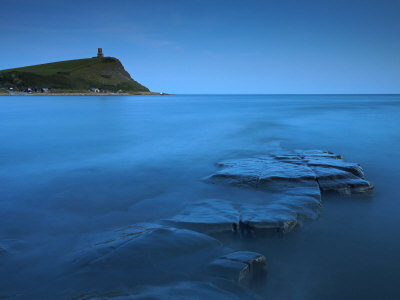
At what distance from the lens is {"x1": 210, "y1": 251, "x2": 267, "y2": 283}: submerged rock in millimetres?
4215

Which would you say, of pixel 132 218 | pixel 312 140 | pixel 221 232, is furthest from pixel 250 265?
pixel 312 140

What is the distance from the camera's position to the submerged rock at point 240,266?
4215 millimetres

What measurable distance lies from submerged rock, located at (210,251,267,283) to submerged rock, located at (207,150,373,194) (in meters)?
3.57

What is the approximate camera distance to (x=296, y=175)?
8.62 metres

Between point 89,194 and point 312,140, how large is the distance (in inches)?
610

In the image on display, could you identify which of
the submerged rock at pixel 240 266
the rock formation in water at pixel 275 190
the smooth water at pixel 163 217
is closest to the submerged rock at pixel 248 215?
the rock formation in water at pixel 275 190

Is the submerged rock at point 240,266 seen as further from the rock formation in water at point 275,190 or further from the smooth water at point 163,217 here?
the rock formation in water at point 275,190

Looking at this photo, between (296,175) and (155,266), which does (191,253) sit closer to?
(155,266)

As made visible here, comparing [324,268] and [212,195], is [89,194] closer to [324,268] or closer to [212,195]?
[212,195]

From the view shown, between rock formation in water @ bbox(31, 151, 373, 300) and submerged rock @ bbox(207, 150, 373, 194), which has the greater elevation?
submerged rock @ bbox(207, 150, 373, 194)

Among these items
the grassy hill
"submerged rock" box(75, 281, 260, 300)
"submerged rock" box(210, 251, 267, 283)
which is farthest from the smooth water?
the grassy hill

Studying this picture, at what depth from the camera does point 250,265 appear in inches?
174

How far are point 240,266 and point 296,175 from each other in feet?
16.4

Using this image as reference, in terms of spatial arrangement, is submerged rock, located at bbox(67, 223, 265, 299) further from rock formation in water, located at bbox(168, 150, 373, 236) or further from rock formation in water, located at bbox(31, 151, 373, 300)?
rock formation in water, located at bbox(168, 150, 373, 236)
